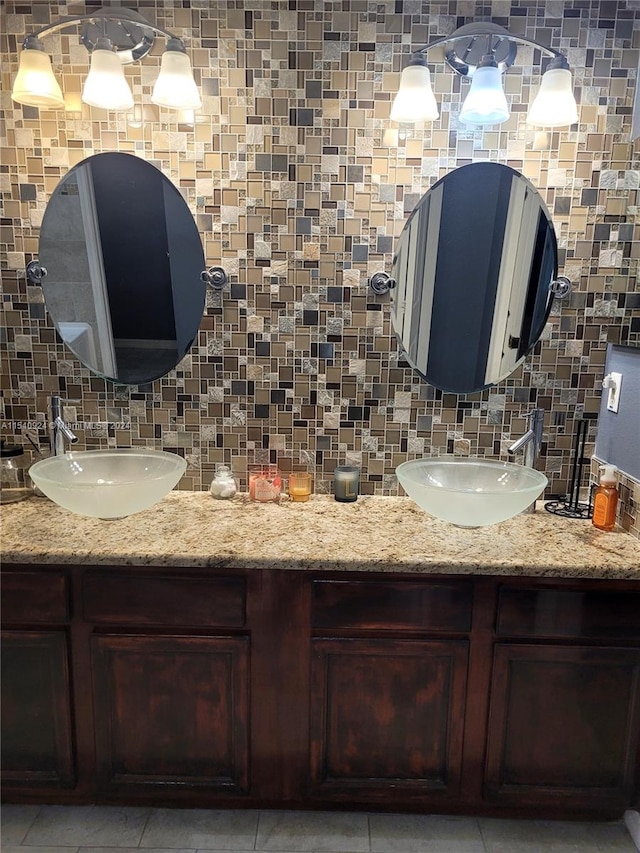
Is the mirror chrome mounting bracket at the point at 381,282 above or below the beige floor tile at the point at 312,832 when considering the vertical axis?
above

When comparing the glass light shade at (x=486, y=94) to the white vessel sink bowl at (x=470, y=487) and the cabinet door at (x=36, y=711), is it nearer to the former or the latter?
the white vessel sink bowl at (x=470, y=487)

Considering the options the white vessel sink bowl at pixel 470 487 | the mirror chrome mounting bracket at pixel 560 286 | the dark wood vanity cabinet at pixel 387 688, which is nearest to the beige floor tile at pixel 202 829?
the dark wood vanity cabinet at pixel 387 688

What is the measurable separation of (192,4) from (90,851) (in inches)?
101

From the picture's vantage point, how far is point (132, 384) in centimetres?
210

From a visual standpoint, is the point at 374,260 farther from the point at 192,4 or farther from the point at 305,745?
the point at 305,745

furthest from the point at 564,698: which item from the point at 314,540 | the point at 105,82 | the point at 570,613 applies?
the point at 105,82

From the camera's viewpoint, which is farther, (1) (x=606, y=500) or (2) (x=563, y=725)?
(1) (x=606, y=500)

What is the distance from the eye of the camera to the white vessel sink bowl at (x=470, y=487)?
5.65 feet

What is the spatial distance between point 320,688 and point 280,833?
473 millimetres

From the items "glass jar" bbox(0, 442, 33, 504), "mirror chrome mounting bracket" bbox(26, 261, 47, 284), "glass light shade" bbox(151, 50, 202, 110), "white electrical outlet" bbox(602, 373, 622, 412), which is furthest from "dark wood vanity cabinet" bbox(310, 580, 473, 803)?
"glass light shade" bbox(151, 50, 202, 110)

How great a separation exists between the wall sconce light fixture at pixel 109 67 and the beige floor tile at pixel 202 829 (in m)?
2.17

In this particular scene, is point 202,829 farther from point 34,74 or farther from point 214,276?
point 34,74

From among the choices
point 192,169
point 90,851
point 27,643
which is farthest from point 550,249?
point 90,851

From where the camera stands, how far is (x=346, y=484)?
2.05m
